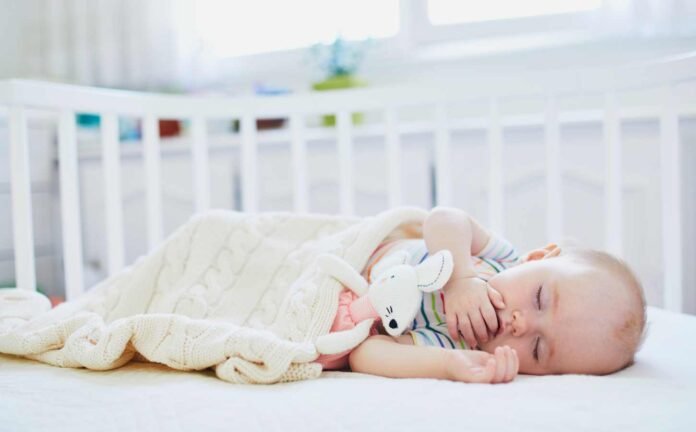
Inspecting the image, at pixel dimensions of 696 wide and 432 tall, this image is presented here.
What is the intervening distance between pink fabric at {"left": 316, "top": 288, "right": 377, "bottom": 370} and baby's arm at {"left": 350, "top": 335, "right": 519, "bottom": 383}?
22 mm

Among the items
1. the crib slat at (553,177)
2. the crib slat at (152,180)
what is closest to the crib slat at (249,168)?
the crib slat at (152,180)

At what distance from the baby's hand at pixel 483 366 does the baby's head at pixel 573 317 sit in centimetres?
5

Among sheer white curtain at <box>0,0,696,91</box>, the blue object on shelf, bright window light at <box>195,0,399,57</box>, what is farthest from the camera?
the blue object on shelf

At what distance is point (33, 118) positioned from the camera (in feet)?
7.37

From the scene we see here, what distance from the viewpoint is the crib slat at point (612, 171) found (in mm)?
1277

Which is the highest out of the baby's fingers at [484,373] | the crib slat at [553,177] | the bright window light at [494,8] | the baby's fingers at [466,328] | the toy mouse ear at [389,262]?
the bright window light at [494,8]

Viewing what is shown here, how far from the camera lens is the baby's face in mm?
839

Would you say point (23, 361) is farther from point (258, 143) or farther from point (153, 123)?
point (258, 143)

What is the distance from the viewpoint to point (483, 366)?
818mm

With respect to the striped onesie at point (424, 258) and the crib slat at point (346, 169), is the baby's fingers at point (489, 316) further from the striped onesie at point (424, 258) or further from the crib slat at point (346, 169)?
the crib slat at point (346, 169)

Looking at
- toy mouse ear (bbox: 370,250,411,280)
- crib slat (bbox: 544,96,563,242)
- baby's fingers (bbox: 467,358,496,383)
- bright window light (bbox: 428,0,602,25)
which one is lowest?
baby's fingers (bbox: 467,358,496,383)

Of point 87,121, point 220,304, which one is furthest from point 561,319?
point 87,121

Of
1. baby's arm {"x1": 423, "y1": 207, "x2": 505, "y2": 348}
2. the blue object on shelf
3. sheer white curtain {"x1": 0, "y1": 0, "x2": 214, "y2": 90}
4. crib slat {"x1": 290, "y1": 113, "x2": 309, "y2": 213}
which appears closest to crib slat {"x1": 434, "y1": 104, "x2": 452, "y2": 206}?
crib slat {"x1": 290, "y1": 113, "x2": 309, "y2": 213}

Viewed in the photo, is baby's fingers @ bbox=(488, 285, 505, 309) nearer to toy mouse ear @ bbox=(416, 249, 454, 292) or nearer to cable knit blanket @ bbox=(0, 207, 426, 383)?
toy mouse ear @ bbox=(416, 249, 454, 292)
